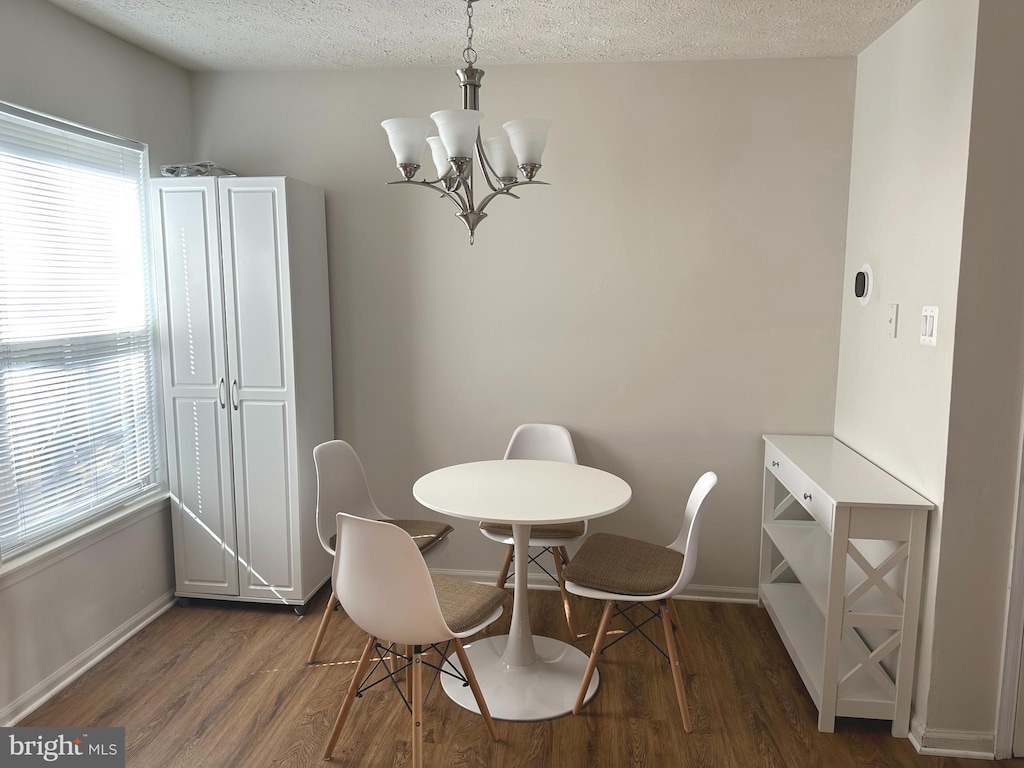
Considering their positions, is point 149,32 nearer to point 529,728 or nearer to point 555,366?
point 555,366

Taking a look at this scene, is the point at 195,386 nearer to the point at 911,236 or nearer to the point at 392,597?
the point at 392,597

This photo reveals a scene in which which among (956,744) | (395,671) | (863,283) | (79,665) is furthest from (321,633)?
(863,283)

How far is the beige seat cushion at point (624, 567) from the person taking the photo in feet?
8.49

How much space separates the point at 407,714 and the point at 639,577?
0.97m

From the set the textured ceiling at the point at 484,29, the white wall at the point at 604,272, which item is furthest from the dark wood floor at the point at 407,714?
the textured ceiling at the point at 484,29

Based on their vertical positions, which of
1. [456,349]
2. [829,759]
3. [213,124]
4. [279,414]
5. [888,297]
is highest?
[213,124]

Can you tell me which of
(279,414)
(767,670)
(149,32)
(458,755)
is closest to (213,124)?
(149,32)

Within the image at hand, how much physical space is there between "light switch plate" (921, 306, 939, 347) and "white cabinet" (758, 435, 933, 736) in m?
0.53

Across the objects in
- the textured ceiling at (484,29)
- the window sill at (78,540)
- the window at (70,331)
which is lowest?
the window sill at (78,540)

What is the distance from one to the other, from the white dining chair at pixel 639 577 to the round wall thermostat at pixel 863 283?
1.10 metres

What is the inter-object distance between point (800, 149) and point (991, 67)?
1147 mm

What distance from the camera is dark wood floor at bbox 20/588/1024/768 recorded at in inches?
94.4

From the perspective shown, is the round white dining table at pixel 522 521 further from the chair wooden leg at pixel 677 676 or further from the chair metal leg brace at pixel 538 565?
the chair metal leg brace at pixel 538 565

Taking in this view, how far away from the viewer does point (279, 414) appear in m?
3.36
